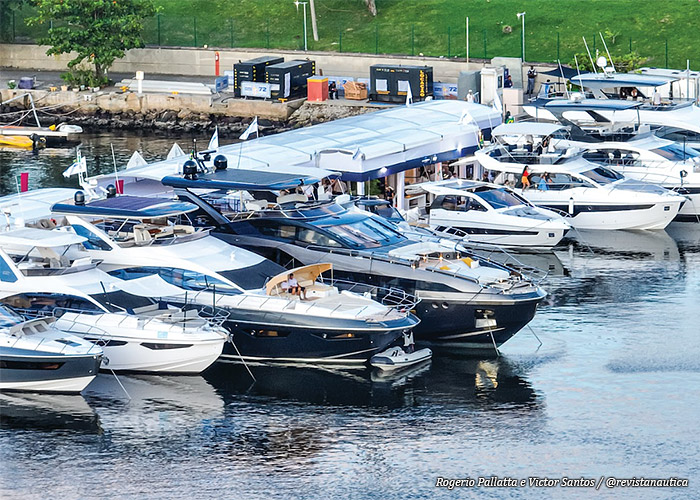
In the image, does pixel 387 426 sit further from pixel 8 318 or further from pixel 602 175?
pixel 602 175

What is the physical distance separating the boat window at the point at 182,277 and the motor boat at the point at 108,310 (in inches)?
21.6

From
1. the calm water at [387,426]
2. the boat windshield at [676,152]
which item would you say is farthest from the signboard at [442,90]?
the calm water at [387,426]

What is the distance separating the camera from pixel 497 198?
49.2 metres

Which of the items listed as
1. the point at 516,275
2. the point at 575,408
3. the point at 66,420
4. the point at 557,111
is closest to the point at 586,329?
the point at 516,275

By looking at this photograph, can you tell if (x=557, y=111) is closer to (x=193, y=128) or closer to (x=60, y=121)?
(x=193, y=128)

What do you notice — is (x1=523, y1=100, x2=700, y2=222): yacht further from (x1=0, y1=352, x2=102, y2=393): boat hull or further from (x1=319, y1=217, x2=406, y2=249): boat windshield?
(x1=0, y1=352, x2=102, y2=393): boat hull

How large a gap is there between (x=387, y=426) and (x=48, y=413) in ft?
26.3

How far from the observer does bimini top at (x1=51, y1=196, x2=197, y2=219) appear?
123 ft

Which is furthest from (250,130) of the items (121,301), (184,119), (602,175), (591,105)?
(184,119)

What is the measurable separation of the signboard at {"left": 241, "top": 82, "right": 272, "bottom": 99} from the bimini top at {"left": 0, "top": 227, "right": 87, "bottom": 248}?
144 ft

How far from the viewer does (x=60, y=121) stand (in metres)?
81.8

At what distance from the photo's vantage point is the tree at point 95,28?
83312 millimetres

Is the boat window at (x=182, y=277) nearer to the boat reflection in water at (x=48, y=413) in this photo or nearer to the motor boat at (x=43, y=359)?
the motor boat at (x=43, y=359)

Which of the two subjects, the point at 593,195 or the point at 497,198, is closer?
the point at 497,198
